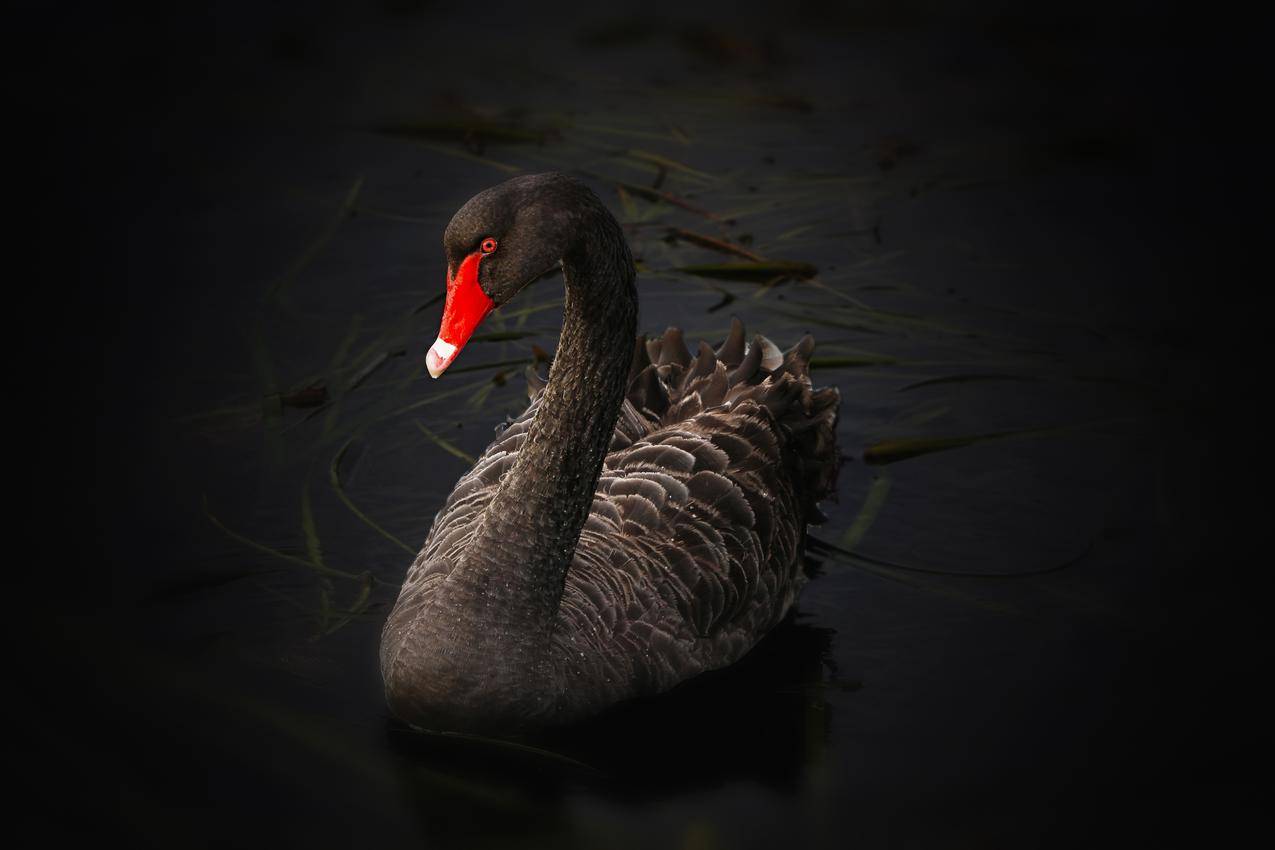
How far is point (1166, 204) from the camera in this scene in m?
9.41

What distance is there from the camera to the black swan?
4711mm

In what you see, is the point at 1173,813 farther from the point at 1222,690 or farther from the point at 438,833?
the point at 438,833

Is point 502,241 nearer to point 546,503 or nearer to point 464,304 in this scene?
point 464,304

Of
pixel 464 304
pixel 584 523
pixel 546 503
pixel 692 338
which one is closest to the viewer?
pixel 464 304

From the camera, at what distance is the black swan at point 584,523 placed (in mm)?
4711

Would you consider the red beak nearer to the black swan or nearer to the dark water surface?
the black swan

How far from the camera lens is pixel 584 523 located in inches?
216

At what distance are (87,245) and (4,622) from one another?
323 centimetres

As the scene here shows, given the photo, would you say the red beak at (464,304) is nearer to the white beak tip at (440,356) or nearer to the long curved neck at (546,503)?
the white beak tip at (440,356)

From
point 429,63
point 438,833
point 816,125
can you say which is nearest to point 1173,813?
point 438,833

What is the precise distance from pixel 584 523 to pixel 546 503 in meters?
0.37

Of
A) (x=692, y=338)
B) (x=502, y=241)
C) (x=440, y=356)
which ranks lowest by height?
(x=692, y=338)

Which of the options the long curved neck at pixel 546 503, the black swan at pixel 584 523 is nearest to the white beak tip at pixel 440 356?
the black swan at pixel 584 523

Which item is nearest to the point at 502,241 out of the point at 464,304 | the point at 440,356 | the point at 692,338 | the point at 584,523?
the point at 464,304
